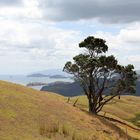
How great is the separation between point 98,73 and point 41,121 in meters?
27.4

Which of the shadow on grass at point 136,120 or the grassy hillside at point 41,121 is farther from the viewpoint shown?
the shadow on grass at point 136,120

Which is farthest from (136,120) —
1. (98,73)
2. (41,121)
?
(41,121)

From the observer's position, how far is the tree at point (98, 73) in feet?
221

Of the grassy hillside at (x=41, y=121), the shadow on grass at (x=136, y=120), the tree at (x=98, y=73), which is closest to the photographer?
the grassy hillside at (x=41, y=121)

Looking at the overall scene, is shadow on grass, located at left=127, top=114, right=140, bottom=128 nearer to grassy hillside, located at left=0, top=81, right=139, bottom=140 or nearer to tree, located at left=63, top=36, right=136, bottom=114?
tree, located at left=63, top=36, right=136, bottom=114

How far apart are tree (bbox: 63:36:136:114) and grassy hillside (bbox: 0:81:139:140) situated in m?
10.8

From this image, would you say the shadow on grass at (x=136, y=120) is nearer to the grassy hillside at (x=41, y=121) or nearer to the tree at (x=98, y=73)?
the tree at (x=98, y=73)

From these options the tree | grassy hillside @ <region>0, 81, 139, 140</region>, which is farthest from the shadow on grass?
grassy hillside @ <region>0, 81, 139, 140</region>

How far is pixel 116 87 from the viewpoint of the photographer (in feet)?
230

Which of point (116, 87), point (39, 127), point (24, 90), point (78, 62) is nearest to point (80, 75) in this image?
point (78, 62)

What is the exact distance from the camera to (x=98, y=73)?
68688mm

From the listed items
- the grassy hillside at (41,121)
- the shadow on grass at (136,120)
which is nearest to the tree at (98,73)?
the grassy hillside at (41,121)

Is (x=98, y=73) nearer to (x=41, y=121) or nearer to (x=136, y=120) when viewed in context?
(x=41, y=121)

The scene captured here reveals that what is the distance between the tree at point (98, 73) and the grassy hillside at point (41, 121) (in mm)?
10829
